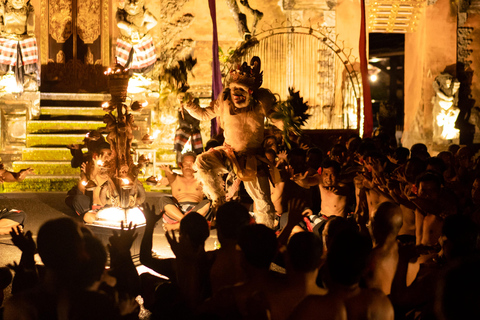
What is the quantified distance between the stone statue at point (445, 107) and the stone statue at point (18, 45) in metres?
9.12

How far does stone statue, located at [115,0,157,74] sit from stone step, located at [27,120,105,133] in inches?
59.2

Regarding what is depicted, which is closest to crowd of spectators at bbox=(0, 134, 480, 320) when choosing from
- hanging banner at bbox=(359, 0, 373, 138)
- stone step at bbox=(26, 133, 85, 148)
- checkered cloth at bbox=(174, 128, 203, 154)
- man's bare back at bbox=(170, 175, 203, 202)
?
man's bare back at bbox=(170, 175, 203, 202)

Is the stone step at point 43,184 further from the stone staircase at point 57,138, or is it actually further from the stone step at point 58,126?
the stone step at point 58,126

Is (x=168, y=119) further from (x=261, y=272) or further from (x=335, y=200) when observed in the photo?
(x=261, y=272)

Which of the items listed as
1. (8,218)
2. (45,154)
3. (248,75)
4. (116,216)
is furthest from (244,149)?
(45,154)

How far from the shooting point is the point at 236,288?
2971mm

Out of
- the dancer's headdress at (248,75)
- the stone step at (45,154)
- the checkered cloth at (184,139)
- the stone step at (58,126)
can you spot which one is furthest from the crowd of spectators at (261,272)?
the stone step at (58,126)

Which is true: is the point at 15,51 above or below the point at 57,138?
above

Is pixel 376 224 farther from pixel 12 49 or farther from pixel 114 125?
pixel 12 49

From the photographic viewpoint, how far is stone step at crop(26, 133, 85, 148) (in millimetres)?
12328

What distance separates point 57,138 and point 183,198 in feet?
19.8

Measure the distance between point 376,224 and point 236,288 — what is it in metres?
1.25

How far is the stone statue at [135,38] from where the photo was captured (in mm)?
12914

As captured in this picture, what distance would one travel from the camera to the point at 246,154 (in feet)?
21.3
